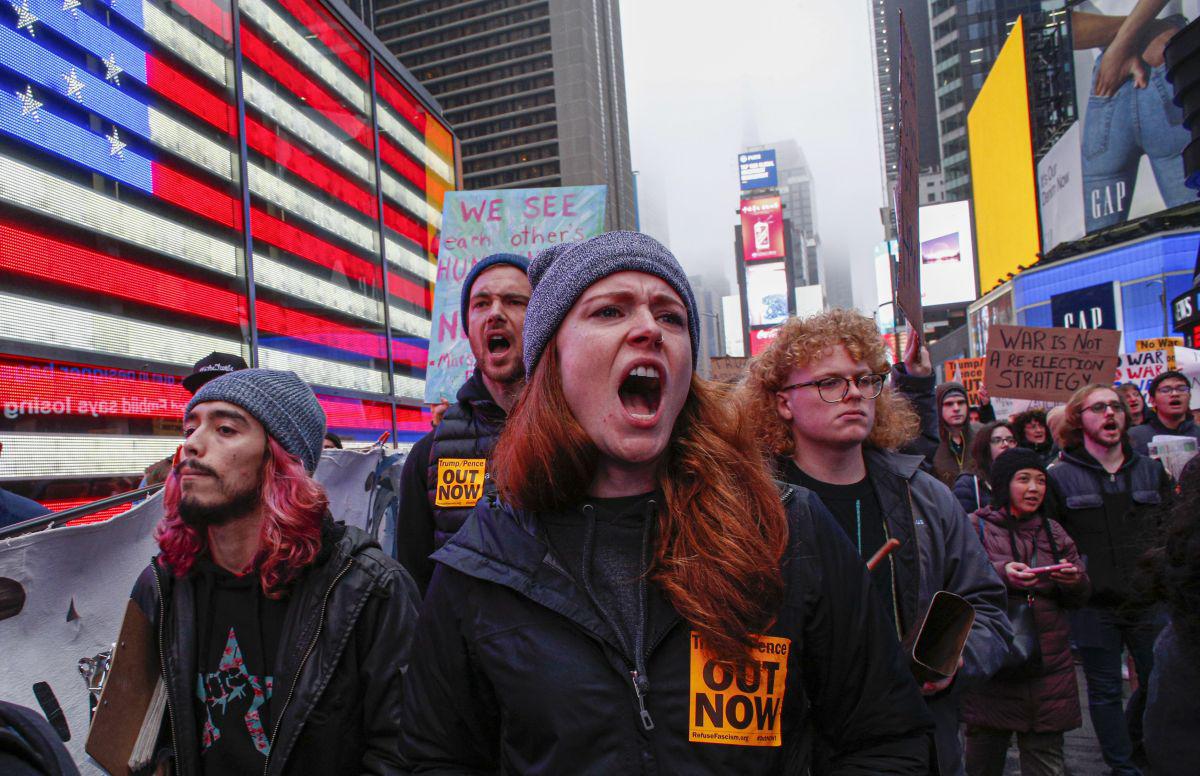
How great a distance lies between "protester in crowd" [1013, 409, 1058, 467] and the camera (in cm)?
749

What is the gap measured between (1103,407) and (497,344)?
12.6ft

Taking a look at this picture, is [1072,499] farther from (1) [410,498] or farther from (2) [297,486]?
(2) [297,486]

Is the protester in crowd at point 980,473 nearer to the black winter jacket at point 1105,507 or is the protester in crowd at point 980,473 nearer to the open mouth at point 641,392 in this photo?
the black winter jacket at point 1105,507

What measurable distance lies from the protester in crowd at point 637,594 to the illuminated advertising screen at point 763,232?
117024 mm

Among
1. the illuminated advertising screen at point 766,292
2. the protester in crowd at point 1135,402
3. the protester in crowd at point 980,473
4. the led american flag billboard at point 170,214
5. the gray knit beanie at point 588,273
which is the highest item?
the illuminated advertising screen at point 766,292

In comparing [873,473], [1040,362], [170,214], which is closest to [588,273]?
[873,473]

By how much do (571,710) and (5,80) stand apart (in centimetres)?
1761

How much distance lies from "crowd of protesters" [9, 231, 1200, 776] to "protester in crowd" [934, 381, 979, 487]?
11.5 ft

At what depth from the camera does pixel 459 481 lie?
11.0 ft

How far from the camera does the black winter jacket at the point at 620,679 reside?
1.45 m

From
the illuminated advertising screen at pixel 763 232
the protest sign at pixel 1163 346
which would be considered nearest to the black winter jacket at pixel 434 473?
the protest sign at pixel 1163 346

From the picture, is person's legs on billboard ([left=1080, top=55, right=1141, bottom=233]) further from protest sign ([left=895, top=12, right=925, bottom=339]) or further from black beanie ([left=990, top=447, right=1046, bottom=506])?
protest sign ([left=895, top=12, right=925, bottom=339])

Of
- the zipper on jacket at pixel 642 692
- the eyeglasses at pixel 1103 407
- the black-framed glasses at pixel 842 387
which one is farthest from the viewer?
the eyeglasses at pixel 1103 407

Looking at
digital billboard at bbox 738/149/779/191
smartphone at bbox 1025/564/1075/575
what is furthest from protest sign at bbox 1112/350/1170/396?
digital billboard at bbox 738/149/779/191
